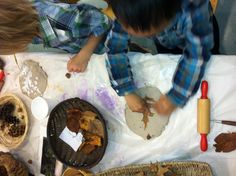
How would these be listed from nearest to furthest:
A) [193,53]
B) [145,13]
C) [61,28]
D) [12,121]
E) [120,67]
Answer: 1. [145,13]
2. [193,53]
3. [120,67]
4. [61,28]
5. [12,121]

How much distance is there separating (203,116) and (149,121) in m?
0.16

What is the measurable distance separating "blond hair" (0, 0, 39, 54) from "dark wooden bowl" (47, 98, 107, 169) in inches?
8.6

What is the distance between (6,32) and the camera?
3.32 ft

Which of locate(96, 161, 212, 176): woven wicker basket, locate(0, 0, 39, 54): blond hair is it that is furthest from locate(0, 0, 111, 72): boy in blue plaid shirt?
locate(96, 161, 212, 176): woven wicker basket

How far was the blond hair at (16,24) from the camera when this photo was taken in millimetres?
995

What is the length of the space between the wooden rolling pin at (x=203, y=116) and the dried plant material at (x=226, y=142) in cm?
3

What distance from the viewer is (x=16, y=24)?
1.02 m

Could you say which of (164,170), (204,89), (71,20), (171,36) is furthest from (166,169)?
(71,20)

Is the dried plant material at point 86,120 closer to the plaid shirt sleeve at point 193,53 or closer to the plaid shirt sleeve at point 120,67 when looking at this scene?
the plaid shirt sleeve at point 120,67

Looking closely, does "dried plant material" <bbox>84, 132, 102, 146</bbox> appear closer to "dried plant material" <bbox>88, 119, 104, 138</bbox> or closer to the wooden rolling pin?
"dried plant material" <bbox>88, 119, 104, 138</bbox>

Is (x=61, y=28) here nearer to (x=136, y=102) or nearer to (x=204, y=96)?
(x=136, y=102)

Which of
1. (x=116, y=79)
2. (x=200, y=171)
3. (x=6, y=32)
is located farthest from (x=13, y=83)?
(x=200, y=171)

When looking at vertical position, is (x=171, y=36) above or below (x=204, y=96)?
above

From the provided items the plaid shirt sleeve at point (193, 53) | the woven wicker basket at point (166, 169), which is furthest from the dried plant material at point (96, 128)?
the plaid shirt sleeve at point (193, 53)
